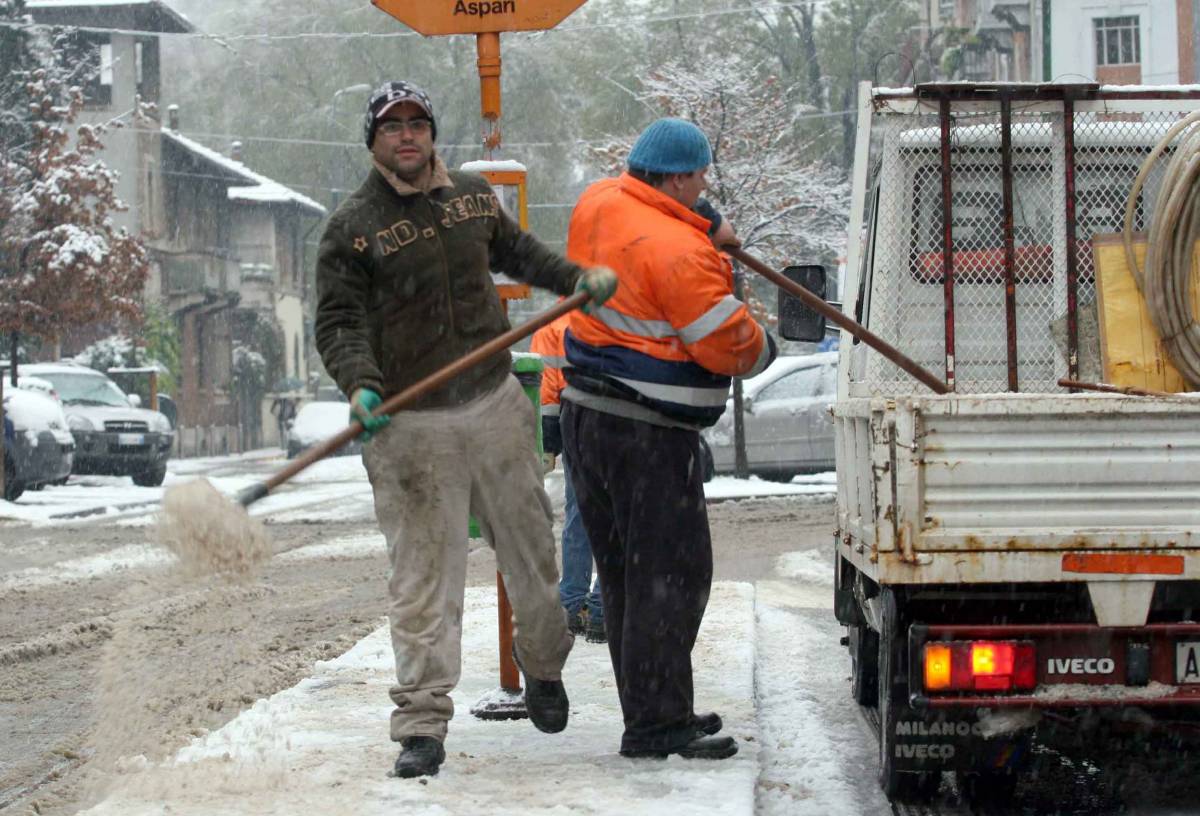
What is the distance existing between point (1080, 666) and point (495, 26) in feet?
9.70

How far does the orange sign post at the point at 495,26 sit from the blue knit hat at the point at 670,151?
79 cm

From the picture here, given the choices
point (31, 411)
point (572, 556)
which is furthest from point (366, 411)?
point (31, 411)

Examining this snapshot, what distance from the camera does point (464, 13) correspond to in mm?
6516

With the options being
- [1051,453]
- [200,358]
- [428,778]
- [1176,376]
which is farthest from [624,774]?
[200,358]

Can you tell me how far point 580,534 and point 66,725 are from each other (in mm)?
2429

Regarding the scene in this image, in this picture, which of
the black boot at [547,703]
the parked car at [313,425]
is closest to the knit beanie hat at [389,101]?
the black boot at [547,703]

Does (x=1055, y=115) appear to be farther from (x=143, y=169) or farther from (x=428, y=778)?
(x=143, y=169)

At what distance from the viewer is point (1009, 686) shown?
527cm

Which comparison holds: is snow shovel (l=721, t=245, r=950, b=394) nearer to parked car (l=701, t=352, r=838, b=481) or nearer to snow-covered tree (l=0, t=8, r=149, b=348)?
parked car (l=701, t=352, r=838, b=481)

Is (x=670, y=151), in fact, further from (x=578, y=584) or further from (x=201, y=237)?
(x=201, y=237)

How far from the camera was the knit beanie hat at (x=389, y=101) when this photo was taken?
5512mm

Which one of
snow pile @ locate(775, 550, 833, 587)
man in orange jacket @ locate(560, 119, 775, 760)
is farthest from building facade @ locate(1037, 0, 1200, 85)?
man in orange jacket @ locate(560, 119, 775, 760)

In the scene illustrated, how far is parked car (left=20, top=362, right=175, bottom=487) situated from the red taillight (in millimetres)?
22859

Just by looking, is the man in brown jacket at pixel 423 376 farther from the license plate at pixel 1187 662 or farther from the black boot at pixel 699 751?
the license plate at pixel 1187 662
